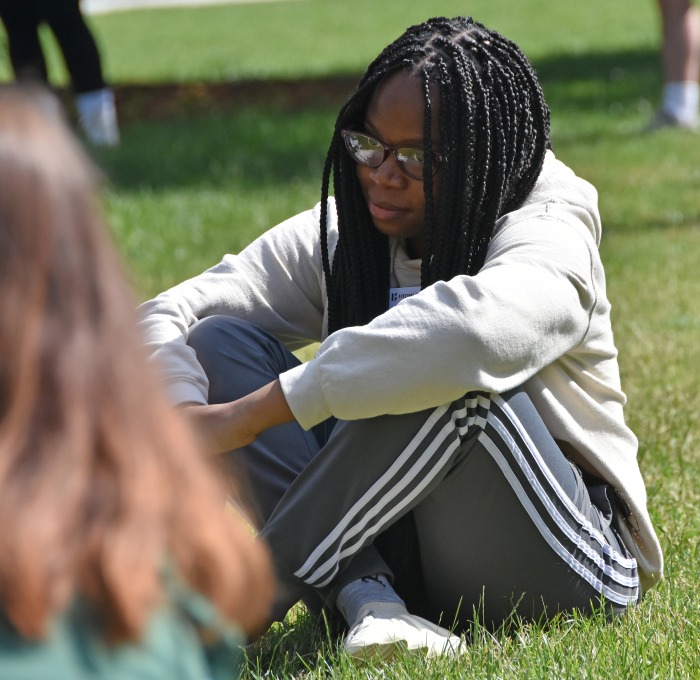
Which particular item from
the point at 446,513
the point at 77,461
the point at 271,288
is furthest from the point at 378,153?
the point at 77,461

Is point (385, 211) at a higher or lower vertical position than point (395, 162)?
lower

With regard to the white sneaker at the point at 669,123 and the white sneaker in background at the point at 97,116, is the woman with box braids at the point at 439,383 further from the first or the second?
the white sneaker at the point at 669,123

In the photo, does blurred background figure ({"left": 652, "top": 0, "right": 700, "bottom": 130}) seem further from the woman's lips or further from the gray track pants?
the gray track pants

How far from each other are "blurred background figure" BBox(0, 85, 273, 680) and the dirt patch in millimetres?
10005

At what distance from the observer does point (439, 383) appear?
239 centimetres

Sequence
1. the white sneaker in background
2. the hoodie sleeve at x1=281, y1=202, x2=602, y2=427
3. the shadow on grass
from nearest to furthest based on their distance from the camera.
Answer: the hoodie sleeve at x1=281, y1=202, x2=602, y2=427, the shadow on grass, the white sneaker in background

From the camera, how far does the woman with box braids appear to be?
2449 mm

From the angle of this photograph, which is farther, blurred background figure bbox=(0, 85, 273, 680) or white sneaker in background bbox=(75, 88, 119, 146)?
white sneaker in background bbox=(75, 88, 119, 146)

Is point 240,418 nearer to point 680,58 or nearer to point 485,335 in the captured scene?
point 485,335

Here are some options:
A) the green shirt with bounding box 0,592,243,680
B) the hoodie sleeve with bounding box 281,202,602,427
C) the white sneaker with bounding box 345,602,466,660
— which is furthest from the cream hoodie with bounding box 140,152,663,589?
the green shirt with bounding box 0,592,243,680

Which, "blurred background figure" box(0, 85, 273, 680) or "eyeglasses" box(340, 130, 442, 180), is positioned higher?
"blurred background figure" box(0, 85, 273, 680)

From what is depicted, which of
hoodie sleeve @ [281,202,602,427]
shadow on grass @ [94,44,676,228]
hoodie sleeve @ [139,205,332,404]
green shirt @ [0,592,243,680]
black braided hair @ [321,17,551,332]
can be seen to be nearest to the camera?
green shirt @ [0,592,243,680]

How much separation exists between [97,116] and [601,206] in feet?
12.5

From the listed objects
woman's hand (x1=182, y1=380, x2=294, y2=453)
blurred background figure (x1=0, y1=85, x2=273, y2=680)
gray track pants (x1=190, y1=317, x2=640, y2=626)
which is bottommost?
gray track pants (x1=190, y1=317, x2=640, y2=626)
